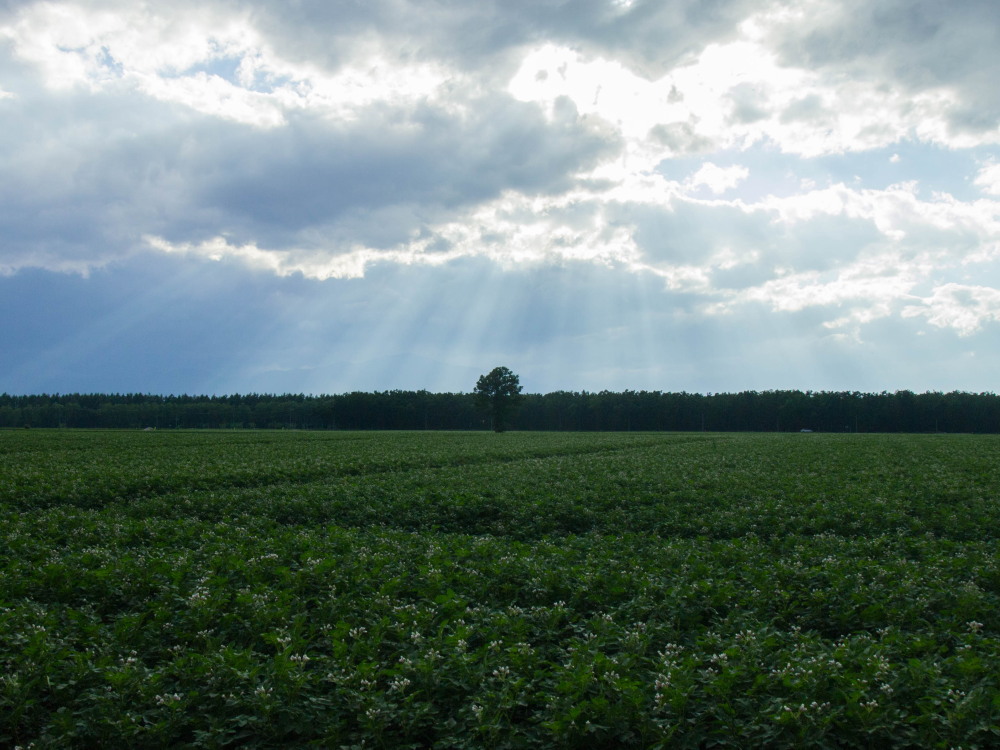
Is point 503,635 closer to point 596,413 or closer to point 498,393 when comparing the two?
point 498,393

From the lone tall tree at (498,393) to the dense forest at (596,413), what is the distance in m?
32.4

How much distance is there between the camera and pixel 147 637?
25.9 feet

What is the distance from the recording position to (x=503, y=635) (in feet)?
26.1

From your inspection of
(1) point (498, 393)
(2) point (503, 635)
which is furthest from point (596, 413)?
(2) point (503, 635)

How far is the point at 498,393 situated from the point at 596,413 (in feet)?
206

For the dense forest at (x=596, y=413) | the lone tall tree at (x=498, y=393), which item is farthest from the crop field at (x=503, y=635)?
the dense forest at (x=596, y=413)

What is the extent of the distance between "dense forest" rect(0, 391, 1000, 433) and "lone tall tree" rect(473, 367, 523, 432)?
106 feet

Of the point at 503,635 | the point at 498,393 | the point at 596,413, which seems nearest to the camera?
the point at 503,635

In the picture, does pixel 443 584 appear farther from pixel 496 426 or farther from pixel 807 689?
pixel 496 426

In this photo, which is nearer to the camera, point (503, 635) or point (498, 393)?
point (503, 635)

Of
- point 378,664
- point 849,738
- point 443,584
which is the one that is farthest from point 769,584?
point 378,664

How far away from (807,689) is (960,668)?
176cm

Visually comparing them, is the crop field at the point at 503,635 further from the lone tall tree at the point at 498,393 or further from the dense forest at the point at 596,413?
the dense forest at the point at 596,413

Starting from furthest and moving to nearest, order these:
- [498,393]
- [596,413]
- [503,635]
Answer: [596,413]
[498,393]
[503,635]
